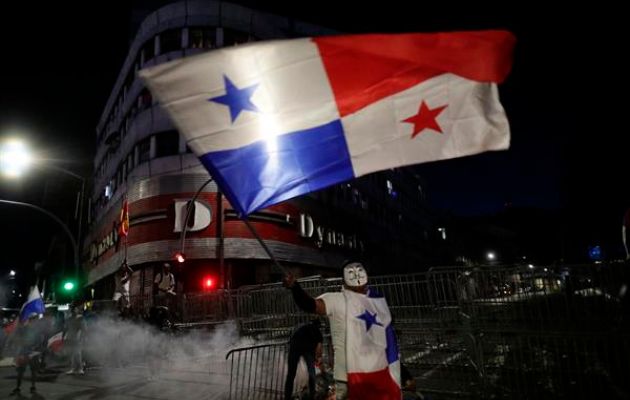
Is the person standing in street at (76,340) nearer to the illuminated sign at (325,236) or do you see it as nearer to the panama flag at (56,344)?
the panama flag at (56,344)

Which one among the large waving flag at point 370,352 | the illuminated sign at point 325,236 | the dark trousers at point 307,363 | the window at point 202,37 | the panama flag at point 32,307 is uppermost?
the window at point 202,37

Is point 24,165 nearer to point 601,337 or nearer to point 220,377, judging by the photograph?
point 220,377

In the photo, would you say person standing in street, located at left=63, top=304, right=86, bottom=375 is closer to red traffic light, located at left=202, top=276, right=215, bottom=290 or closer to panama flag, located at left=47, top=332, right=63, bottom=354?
panama flag, located at left=47, top=332, right=63, bottom=354

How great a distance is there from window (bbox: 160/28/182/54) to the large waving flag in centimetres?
2453

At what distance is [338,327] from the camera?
13.7ft

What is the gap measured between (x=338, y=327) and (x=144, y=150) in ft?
78.1

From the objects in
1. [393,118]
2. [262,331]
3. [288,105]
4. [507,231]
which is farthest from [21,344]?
[507,231]

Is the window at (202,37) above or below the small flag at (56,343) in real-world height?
above

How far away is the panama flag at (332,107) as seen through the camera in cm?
402

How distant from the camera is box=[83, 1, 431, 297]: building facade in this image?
73.6 feet

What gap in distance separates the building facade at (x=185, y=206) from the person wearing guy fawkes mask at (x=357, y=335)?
15.6 metres

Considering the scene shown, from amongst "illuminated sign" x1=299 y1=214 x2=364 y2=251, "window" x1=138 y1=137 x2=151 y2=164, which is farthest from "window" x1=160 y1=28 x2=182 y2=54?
"illuminated sign" x1=299 y1=214 x2=364 y2=251

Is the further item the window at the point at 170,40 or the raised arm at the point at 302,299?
the window at the point at 170,40

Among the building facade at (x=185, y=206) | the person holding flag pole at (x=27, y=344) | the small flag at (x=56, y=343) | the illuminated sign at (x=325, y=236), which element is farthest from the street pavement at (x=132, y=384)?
the illuminated sign at (x=325, y=236)
